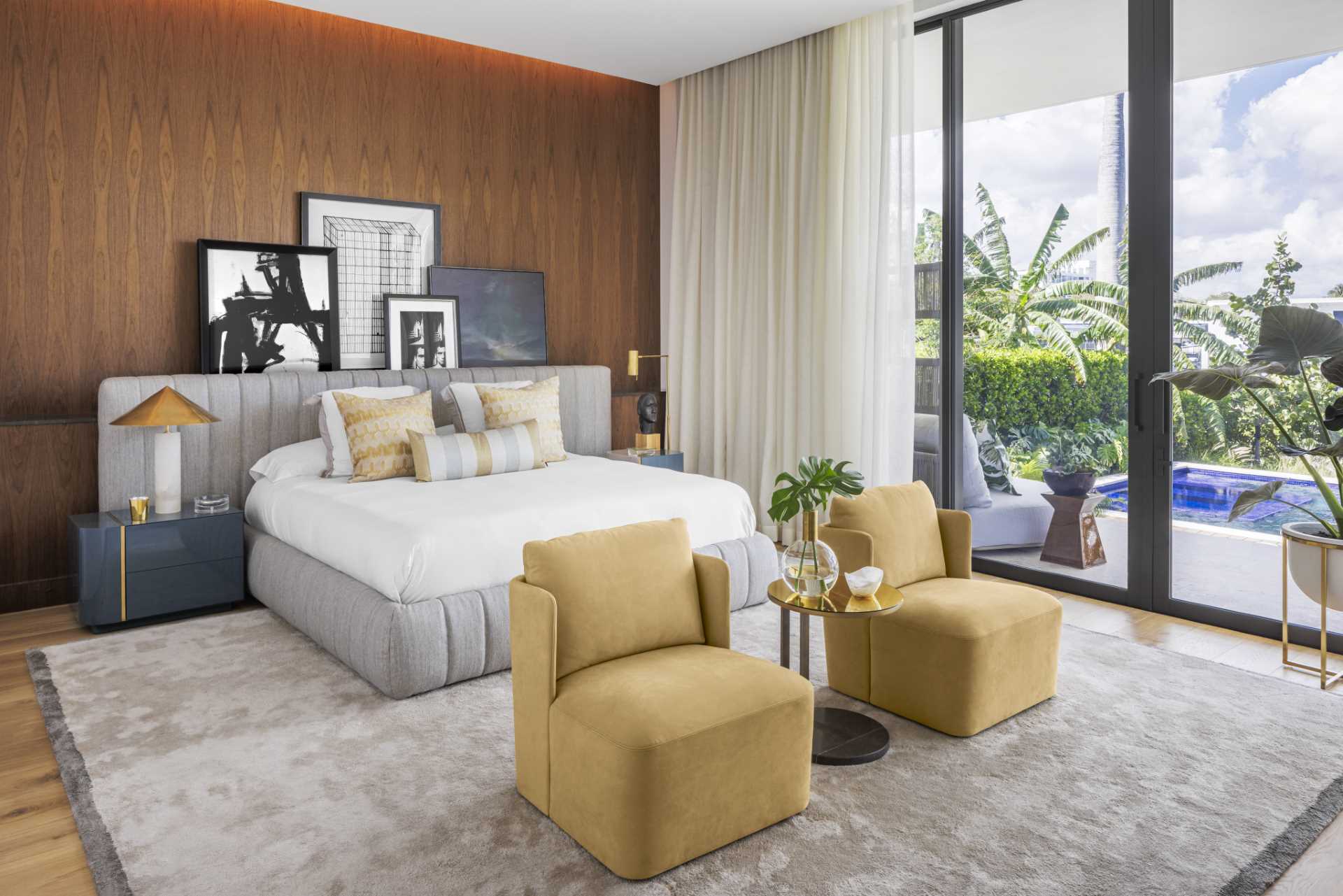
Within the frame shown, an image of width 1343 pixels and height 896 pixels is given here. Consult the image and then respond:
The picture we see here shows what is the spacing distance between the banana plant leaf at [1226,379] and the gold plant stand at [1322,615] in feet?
1.84

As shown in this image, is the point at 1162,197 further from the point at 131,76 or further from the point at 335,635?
the point at 131,76

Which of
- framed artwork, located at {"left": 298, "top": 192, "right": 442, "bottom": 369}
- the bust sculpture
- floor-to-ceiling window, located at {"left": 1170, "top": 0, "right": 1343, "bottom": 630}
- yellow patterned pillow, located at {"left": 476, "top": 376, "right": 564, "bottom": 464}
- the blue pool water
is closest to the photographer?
floor-to-ceiling window, located at {"left": 1170, "top": 0, "right": 1343, "bottom": 630}

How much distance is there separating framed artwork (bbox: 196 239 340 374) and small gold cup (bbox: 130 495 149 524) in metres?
0.77

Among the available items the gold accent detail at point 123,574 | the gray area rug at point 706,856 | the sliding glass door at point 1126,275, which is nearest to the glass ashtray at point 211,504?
the gold accent detail at point 123,574

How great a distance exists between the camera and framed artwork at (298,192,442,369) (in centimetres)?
479

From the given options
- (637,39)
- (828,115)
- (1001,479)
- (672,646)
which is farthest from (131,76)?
(1001,479)

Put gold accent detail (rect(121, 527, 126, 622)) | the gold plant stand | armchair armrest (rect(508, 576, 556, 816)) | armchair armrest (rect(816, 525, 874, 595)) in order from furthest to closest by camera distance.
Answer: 1. gold accent detail (rect(121, 527, 126, 622))
2. the gold plant stand
3. armchair armrest (rect(816, 525, 874, 595))
4. armchair armrest (rect(508, 576, 556, 816))

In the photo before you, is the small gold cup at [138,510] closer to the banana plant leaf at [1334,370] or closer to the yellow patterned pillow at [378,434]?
the yellow patterned pillow at [378,434]

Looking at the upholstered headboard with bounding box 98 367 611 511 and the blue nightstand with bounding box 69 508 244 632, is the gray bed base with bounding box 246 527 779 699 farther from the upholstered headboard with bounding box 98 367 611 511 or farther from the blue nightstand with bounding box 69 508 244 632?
the upholstered headboard with bounding box 98 367 611 511

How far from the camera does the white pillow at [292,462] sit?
166 inches

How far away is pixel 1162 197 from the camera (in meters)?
3.88

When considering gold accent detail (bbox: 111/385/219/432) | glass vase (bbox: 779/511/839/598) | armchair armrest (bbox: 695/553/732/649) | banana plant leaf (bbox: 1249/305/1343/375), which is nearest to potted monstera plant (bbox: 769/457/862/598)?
glass vase (bbox: 779/511/839/598)

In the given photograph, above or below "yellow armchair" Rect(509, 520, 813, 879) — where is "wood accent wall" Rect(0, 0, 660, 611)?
above

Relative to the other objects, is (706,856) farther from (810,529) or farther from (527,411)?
(527,411)
